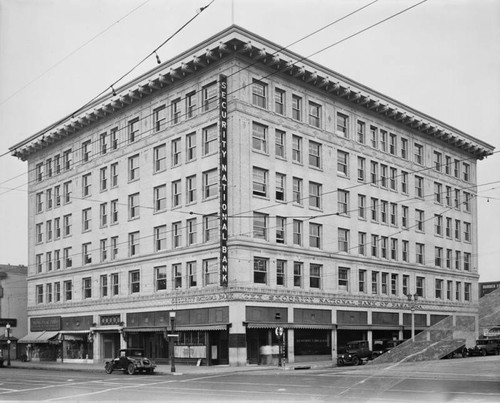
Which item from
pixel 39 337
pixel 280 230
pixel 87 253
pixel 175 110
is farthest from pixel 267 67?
pixel 39 337

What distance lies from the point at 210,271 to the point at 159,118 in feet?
42.1

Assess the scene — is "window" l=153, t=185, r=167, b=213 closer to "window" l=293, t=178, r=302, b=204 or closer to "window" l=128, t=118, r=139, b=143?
"window" l=128, t=118, r=139, b=143

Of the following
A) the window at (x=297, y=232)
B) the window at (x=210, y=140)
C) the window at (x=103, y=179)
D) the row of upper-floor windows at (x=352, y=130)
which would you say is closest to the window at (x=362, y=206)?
the row of upper-floor windows at (x=352, y=130)

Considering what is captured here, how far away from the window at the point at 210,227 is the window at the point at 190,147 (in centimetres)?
461

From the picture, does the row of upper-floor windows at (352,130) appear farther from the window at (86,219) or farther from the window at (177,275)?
the window at (86,219)

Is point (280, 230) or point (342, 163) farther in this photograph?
point (342, 163)

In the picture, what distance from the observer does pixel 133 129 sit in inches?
2106

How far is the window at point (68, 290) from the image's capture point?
198ft

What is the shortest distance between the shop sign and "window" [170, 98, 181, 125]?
23.1 meters

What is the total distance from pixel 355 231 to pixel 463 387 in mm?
29287

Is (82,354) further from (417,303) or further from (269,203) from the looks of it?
(417,303)

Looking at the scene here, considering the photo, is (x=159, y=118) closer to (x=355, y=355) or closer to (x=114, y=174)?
(x=114, y=174)

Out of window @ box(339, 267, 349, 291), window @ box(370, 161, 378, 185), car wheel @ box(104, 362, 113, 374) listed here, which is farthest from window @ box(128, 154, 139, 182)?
window @ box(370, 161, 378, 185)

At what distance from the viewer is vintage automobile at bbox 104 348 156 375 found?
3791 centimetres
